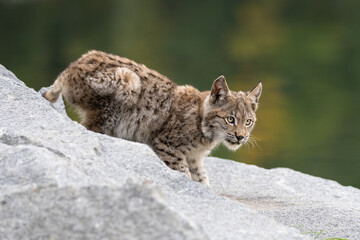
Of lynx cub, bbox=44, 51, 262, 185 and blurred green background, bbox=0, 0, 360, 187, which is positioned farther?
blurred green background, bbox=0, 0, 360, 187

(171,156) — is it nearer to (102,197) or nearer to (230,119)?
(230,119)

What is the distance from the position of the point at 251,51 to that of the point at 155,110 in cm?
2269

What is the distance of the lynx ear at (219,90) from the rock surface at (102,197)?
107 centimetres

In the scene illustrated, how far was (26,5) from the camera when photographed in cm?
3625

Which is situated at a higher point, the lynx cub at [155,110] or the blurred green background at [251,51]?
the blurred green background at [251,51]

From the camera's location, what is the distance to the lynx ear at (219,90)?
680 cm

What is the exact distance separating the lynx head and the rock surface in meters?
0.68

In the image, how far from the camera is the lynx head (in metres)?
6.77

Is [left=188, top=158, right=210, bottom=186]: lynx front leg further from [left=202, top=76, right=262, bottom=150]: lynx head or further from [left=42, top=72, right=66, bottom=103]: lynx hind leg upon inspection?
[left=42, top=72, right=66, bottom=103]: lynx hind leg

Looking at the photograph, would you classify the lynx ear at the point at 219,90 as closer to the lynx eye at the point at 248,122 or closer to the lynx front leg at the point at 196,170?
the lynx eye at the point at 248,122

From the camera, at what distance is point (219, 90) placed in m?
6.84

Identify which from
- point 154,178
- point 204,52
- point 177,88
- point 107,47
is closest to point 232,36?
point 204,52

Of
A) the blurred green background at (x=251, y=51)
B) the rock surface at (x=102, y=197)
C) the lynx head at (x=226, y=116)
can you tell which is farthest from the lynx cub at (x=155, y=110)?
the blurred green background at (x=251, y=51)

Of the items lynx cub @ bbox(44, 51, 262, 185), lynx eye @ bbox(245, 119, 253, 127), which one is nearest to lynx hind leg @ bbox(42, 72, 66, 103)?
lynx cub @ bbox(44, 51, 262, 185)
